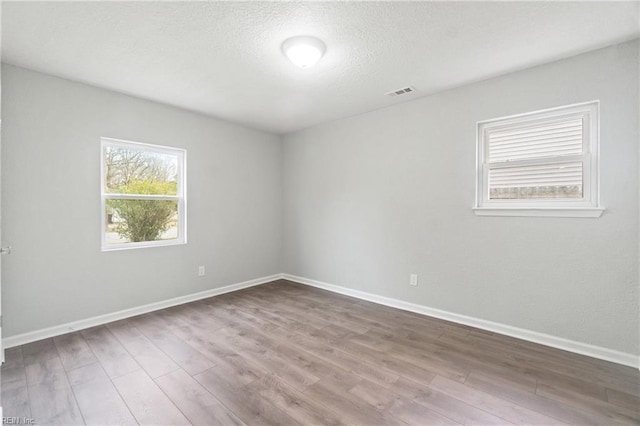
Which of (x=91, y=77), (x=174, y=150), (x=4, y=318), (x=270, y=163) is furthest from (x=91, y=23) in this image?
(x=270, y=163)

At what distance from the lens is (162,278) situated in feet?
11.6

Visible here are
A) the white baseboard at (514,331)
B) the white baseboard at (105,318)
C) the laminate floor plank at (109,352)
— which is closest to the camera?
the laminate floor plank at (109,352)

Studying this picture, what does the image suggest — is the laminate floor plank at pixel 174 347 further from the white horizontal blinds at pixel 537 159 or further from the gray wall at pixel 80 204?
the white horizontal blinds at pixel 537 159

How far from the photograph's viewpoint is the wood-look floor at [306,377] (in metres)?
1.70

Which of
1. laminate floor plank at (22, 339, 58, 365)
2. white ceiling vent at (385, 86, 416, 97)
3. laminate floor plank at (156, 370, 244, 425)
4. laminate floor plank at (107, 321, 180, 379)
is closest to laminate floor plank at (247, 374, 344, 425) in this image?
laminate floor plank at (156, 370, 244, 425)

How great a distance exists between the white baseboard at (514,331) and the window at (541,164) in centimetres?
111

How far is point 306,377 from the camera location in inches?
81.5

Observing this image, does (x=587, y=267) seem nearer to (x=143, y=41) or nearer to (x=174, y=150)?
(x=143, y=41)

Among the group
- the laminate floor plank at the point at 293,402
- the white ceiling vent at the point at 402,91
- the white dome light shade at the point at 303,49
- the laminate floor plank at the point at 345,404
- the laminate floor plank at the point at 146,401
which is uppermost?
the white ceiling vent at the point at 402,91

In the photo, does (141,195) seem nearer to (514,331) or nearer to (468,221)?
(468,221)

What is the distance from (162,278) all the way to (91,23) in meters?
2.67

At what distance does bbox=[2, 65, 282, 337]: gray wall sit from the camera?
8.39ft

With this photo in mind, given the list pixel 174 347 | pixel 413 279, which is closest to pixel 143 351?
pixel 174 347

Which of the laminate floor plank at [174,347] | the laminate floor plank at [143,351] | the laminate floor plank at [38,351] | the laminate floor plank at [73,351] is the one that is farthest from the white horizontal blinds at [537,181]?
the laminate floor plank at [38,351]
